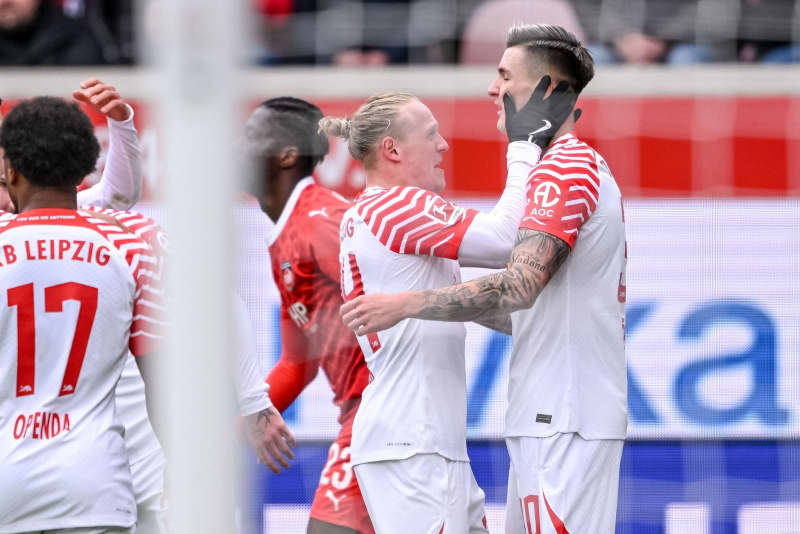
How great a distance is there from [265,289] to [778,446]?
2290mm

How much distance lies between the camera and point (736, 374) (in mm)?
5523

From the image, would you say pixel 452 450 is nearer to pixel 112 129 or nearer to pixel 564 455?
pixel 564 455

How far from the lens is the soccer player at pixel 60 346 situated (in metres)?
3.13

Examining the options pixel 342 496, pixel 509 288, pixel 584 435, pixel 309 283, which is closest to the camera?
Answer: pixel 509 288

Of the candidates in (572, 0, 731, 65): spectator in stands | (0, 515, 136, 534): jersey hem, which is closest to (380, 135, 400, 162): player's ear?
(0, 515, 136, 534): jersey hem

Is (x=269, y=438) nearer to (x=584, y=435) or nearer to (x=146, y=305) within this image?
(x=146, y=305)

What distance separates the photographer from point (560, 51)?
339 cm

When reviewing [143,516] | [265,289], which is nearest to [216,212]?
[143,516]

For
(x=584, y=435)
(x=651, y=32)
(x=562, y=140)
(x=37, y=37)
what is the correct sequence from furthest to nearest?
(x=651, y=32)
(x=37, y=37)
(x=562, y=140)
(x=584, y=435)

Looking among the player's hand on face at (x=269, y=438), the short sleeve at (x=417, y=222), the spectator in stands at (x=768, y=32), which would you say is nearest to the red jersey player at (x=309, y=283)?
the player's hand on face at (x=269, y=438)

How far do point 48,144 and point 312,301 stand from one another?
121 cm

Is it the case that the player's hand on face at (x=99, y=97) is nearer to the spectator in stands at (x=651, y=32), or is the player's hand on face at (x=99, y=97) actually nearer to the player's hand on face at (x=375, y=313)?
the player's hand on face at (x=375, y=313)

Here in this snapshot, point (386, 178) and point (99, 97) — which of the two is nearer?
point (386, 178)

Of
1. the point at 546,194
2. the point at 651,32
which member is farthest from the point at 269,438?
the point at 651,32
